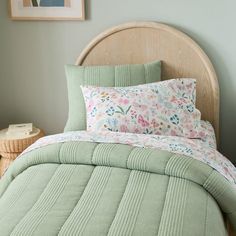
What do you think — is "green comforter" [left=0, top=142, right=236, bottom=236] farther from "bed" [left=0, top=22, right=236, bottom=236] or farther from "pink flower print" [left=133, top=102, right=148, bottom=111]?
"pink flower print" [left=133, top=102, right=148, bottom=111]

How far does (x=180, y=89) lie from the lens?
253 cm

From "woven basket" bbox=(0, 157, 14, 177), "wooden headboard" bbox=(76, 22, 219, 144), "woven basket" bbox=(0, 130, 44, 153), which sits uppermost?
"wooden headboard" bbox=(76, 22, 219, 144)

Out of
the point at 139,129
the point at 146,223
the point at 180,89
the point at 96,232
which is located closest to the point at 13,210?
the point at 96,232

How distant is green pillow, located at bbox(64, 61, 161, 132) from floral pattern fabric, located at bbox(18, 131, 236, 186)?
398 mm

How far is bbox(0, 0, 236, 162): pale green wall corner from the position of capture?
2.74 m

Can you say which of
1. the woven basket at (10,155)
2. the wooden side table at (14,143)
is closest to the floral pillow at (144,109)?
the wooden side table at (14,143)

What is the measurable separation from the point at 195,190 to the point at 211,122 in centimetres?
110

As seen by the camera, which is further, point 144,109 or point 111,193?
point 144,109

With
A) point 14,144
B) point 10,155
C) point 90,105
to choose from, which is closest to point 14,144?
point 14,144

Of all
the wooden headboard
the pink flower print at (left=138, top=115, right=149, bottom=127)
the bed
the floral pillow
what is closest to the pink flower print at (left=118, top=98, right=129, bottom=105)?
Result: the floral pillow

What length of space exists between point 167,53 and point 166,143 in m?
0.86

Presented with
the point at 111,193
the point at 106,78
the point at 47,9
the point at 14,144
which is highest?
the point at 47,9

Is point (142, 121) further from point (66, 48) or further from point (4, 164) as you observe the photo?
point (4, 164)

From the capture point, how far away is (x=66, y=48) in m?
3.02
